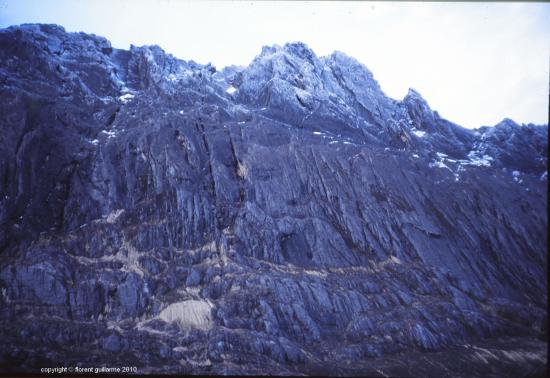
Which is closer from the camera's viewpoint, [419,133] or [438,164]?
[438,164]

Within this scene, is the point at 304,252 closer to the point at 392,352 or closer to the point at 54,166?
the point at 392,352

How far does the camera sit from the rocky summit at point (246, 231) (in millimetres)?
38531

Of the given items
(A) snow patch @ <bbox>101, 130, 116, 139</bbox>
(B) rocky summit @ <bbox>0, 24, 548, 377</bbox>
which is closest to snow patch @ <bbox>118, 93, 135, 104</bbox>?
(B) rocky summit @ <bbox>0, 24, 548, 377</bbox>

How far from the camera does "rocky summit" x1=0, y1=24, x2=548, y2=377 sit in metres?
38.5

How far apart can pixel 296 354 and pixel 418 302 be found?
684 inches

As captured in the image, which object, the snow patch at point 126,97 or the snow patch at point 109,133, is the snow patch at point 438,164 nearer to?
the snow patch at point 109,133

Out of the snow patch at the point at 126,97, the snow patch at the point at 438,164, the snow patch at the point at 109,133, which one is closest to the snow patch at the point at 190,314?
the snow patch at the point at 109,133

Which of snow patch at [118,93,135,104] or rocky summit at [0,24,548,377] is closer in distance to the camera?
rocky summit at [0,24,548,377]

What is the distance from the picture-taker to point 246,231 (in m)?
51.2

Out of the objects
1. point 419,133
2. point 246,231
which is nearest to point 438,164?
point 419,133

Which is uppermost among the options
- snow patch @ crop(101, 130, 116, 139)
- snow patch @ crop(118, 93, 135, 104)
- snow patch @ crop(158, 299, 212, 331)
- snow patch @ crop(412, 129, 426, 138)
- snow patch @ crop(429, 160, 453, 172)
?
snow patch @ crop(118, 93, 135, 104)

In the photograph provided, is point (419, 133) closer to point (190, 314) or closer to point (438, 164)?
point (438, 164)

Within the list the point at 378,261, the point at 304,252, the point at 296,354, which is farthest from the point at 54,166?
the point at 378,261

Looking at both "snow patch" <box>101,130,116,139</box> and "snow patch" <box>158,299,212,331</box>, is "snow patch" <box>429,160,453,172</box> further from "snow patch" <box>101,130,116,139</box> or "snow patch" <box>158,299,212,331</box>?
"snow patch" <box>101,130,116,139</box>
